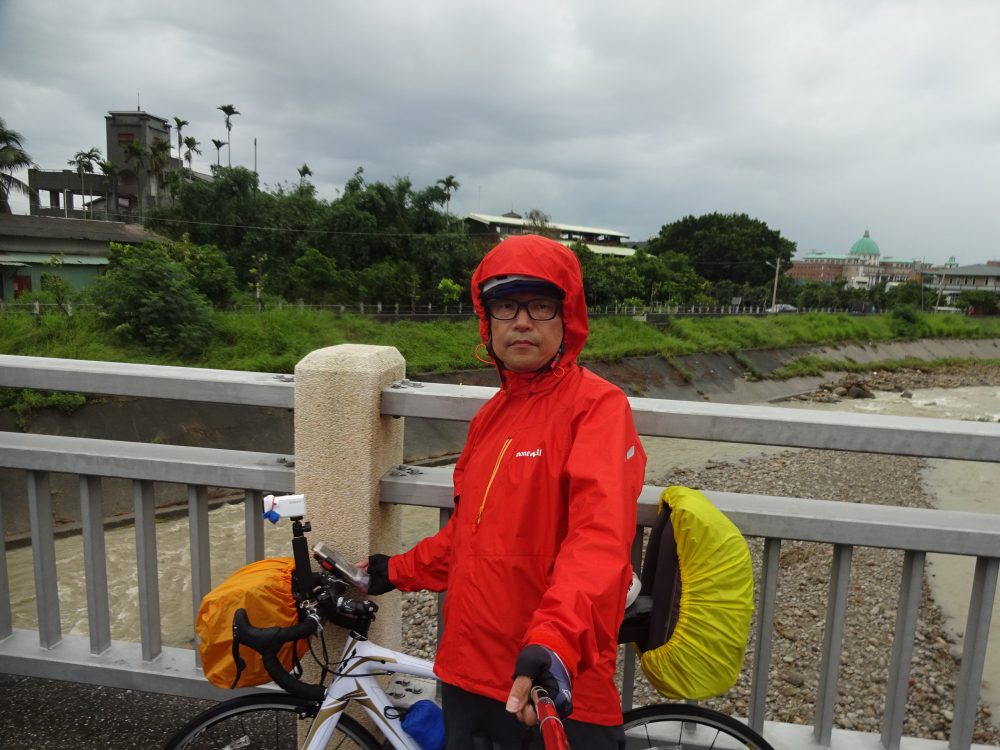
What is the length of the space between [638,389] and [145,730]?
100ft

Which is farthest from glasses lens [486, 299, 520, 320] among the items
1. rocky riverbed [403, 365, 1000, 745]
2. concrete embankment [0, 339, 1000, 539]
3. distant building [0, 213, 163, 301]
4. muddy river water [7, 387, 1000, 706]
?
distant building [0, 213, 163, 301]

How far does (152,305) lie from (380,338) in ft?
30.1

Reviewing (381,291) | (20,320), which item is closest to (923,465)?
(381,291)

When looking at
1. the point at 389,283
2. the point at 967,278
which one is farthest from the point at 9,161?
the point at 967,278

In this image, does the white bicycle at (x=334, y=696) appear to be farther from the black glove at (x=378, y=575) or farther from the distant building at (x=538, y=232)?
the distant building at (x=538, y=232)

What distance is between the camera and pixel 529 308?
5.65 feet

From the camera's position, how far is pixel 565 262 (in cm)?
167

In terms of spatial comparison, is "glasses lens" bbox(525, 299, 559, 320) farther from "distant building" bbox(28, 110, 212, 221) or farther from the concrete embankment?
"distant building" bbox(28, 110, 212, 221)

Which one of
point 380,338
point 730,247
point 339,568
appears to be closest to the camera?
point 339,568

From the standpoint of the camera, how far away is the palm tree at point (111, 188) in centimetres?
4453

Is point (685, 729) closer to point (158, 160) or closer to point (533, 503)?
point (533, 503)

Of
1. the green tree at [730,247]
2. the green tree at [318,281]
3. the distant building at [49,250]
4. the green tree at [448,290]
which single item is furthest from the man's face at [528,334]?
the green tree at [730,247]

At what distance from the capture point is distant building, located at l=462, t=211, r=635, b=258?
146 ft

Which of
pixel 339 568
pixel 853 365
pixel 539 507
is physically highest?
pixel 539 507
